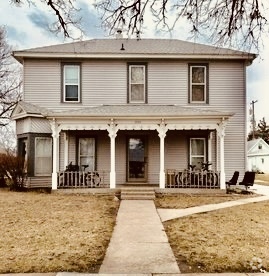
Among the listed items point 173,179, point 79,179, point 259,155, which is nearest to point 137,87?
point 173,179

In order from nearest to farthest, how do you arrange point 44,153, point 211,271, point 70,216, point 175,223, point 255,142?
point 211,271, point 175,223, point 70,216, point 44,153, point 255,142

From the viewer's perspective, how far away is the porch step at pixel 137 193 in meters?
14.8

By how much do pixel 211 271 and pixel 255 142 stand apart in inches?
2068

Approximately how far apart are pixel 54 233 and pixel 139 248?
7.46ft

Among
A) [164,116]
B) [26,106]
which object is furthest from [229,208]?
[26,106]

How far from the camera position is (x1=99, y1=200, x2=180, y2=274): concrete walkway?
19.3ft

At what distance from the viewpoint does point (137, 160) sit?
18.5 metres

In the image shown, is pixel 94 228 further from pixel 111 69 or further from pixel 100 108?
pixel 111 69

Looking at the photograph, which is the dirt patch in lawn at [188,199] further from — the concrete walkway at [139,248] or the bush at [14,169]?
the bush at [14,169]

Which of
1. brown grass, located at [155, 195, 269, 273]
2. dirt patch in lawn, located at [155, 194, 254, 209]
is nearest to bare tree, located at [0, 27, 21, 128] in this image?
dirt patch in lawn, located at [155, 194, 254, 209]

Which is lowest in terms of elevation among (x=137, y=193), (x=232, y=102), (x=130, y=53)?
(x=137, y=193)

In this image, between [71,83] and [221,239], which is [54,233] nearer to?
[221,239]

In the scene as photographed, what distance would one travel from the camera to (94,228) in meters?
8.98

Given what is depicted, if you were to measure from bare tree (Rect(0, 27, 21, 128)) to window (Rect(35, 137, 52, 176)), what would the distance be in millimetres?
15553
